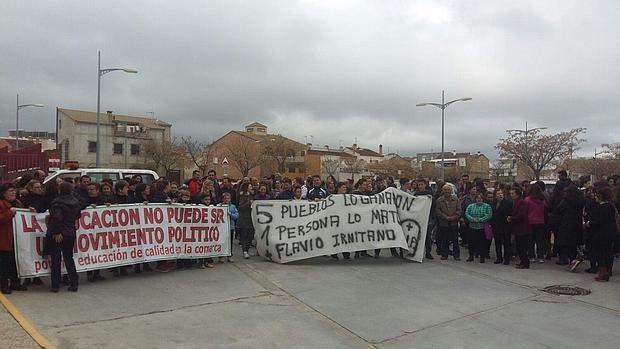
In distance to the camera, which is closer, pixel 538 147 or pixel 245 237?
pixel 245 237

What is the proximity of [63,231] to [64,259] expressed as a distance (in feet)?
1.53

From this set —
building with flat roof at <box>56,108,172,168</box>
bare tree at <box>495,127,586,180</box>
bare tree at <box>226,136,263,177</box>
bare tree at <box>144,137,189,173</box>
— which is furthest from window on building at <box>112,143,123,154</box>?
bare tree at <box>495,127,586,180</box>

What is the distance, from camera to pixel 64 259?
24.7 ft

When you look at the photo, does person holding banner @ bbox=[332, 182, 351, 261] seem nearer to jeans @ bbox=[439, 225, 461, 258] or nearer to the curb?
jeans @ bbox=[439, 225, 461, 258]

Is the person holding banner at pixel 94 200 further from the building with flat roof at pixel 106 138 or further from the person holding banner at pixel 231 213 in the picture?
the building with flat roof at pixel 106 138

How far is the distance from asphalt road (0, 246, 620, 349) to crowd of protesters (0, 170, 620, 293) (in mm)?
618

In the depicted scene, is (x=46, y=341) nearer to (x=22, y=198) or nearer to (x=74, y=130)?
(x=22, y=198)

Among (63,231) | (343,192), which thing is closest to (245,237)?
(343,192)

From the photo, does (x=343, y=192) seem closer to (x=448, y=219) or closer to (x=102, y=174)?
(x=448, y=219)

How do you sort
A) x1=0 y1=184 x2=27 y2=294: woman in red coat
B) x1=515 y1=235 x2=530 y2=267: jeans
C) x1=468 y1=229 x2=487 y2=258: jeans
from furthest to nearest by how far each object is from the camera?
1. x1=468 y1=229 x2=487 y2=258: jeans
2. x1=515 y1=235 x2=530 y2=267: jeans
3. x1=0 y1=184 x2=27 y2=294: woman in red coat

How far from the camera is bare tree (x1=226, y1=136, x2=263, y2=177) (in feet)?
207

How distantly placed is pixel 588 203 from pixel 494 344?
17.6ft

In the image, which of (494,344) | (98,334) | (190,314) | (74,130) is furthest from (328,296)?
(74,130)

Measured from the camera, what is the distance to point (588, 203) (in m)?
9.77
